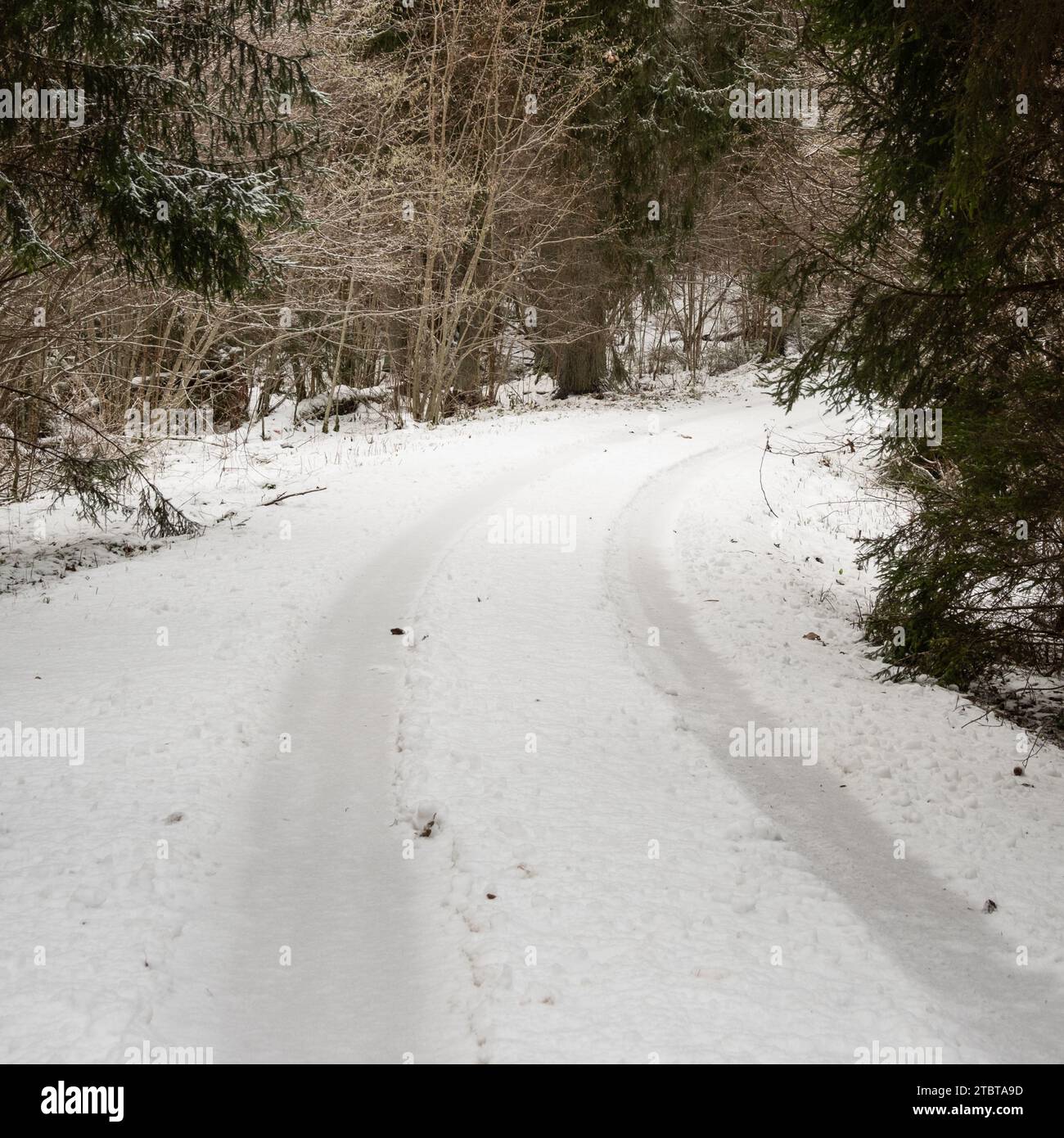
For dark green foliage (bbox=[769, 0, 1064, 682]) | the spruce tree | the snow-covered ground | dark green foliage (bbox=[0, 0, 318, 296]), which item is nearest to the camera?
the snow-covered ground

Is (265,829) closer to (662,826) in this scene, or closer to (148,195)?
(662,826)

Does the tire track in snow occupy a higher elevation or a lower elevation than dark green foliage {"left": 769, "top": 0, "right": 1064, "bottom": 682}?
lower

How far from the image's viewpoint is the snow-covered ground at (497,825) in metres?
4.06

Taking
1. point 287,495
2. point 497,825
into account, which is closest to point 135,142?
point 497,825

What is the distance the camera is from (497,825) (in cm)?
558

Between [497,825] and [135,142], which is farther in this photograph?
[135,142]

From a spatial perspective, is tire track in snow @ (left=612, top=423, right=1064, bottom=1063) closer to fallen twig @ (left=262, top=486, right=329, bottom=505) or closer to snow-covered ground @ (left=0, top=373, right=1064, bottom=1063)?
snow-covered ground @ (left=0, top=373, right=1064, bottom=1063)

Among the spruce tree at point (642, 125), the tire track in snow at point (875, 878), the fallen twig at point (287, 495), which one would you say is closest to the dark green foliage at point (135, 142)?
the tire track in snow at point (875, 878)

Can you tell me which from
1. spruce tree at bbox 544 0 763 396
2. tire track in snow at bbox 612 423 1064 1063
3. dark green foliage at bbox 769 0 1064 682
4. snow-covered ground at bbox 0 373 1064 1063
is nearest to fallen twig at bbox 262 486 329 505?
snow-covered ground at bbox 0 373 1064 1063

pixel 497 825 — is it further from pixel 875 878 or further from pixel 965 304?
pixel 965 304

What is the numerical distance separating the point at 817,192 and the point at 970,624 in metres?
8.13

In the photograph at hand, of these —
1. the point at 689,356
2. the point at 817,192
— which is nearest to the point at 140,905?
the point at 817,192

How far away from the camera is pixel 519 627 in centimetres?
913

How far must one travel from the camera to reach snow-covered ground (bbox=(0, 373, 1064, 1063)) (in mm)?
4062
